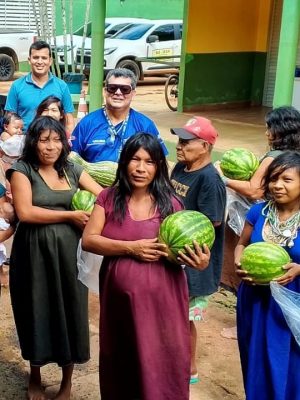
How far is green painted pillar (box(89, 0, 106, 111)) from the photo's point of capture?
11.1 m

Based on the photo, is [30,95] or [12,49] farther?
[12,49]

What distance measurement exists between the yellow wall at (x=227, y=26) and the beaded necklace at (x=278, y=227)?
35.2 feet

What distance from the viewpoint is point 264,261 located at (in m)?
3.17

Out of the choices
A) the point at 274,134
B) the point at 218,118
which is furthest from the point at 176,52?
the point at 274,134

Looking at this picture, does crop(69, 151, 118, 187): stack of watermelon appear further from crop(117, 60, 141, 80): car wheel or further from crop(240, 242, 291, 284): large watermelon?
crop(117, 60, 141, 80): car wheel

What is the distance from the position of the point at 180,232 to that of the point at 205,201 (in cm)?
93

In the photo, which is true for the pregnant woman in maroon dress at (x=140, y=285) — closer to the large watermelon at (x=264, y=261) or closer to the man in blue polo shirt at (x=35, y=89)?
the large watermelon at (x=264, y=261)

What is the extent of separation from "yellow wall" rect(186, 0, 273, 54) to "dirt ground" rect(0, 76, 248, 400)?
890cm

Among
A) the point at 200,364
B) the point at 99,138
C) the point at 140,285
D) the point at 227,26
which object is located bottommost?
the point at 200,364

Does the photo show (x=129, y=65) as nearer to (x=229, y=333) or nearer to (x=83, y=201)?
(x=229, y=333)

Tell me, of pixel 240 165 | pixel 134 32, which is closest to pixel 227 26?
pixel 134 32

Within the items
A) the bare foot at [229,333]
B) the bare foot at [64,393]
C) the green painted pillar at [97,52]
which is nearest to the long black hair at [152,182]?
the bare foot at [64,393]

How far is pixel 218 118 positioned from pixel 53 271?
9946 mm

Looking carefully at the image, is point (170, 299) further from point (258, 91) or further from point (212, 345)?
point (258, 91)
